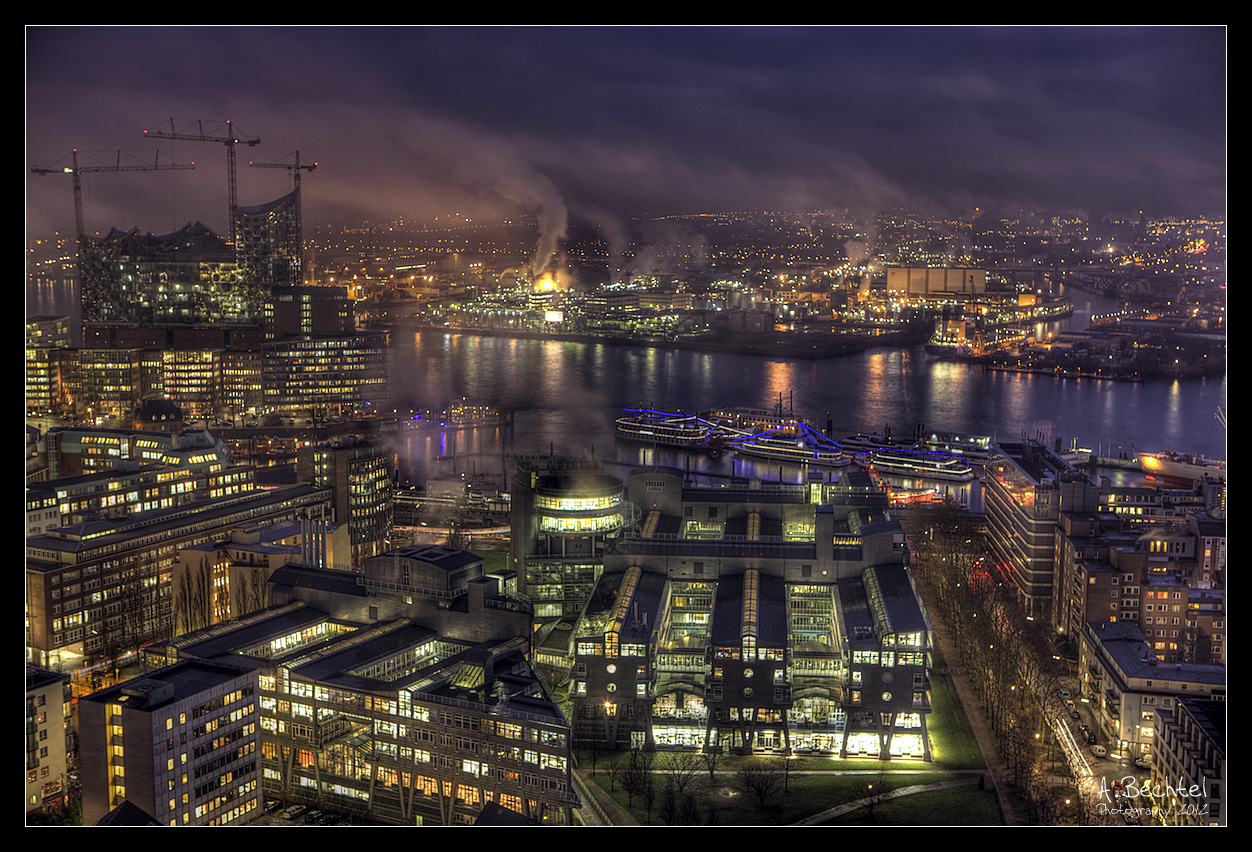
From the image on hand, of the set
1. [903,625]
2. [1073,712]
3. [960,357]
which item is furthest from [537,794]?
[960,357]

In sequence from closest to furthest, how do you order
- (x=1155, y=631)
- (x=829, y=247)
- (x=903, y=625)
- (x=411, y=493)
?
(x=903, y=625) → (x=1155, y=631) → (x=411, y=493) → (x=829, y=247)

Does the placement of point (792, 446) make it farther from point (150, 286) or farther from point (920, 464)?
point (150, 286)

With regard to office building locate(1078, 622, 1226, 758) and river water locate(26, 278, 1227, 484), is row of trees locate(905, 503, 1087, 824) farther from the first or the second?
river water locate(26, 278, 1227, 484)

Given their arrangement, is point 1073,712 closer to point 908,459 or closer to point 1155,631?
point 1155,631

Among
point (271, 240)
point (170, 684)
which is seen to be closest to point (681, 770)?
point (170, 684)

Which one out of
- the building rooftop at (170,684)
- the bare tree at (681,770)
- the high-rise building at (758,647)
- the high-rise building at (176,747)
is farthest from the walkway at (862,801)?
the building rooftop at (170,684)
